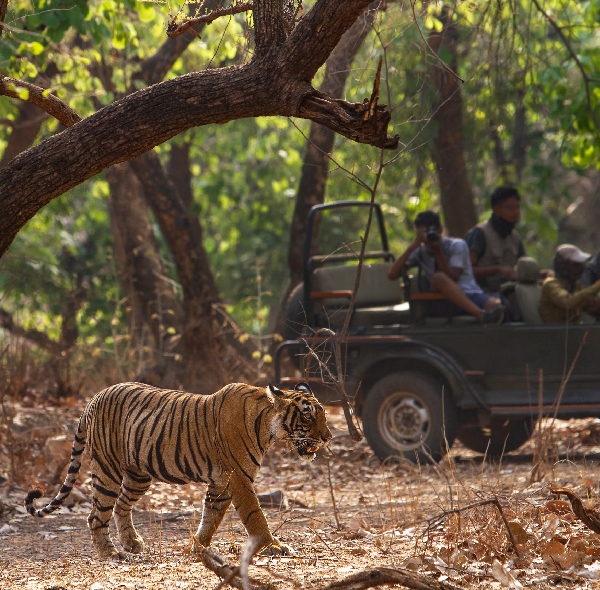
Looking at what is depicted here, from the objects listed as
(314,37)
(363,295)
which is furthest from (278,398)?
(363,295)

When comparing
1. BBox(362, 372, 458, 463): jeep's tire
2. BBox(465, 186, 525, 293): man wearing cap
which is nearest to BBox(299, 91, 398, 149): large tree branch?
BBox(362, 372, 458, 463): jeep's tire

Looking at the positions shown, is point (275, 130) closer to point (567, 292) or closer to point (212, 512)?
point (567, 292)

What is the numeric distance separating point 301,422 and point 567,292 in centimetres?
354

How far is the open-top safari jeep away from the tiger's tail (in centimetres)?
225

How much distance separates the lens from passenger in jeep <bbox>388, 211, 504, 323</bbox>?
23.9ft

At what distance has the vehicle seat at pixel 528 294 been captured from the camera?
7.19 metres

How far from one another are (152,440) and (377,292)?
12.9 ft

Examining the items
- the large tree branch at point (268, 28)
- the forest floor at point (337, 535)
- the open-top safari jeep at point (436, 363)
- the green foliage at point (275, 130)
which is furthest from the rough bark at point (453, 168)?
the large tree branch at point (268, 28)

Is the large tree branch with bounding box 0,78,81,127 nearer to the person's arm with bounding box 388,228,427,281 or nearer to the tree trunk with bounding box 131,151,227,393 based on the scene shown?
the person's arm with bounding box 388,228,427,281

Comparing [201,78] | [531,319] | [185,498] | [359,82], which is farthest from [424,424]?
[201,78]

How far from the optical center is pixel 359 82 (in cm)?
638

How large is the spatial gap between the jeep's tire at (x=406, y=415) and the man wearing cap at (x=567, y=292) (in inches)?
46.5

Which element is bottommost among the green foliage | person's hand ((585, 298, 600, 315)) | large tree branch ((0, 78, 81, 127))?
person's hand ((585, 298, 600, 315))

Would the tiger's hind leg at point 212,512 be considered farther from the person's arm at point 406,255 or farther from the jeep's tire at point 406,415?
the person's arm at point 406,255
